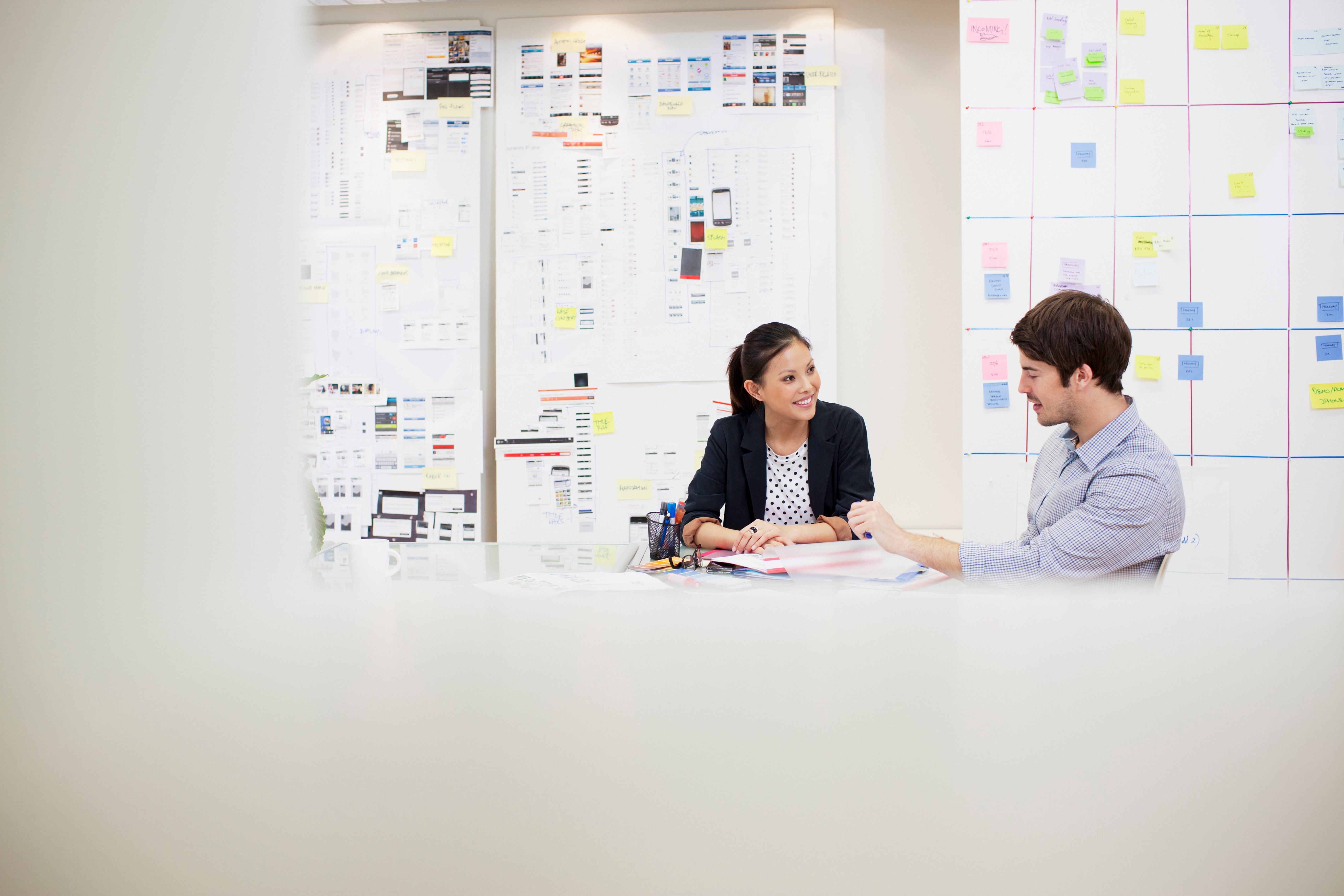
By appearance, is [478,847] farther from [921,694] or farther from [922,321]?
[922,321]

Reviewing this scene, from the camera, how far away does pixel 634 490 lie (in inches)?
147

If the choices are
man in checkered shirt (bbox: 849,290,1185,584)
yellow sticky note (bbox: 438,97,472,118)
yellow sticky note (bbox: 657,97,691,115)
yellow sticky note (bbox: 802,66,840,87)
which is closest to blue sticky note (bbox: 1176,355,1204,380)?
man in checkered shirt (bbox: 849,290,1185,584)

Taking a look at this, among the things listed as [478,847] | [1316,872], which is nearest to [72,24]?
[478,847]

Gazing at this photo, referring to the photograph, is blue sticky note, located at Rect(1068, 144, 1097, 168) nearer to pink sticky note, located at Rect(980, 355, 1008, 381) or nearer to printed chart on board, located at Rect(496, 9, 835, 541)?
pink sticky note, located at Rect(980, 355, 1008, 381)

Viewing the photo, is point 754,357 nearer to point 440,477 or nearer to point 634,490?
point 634,490

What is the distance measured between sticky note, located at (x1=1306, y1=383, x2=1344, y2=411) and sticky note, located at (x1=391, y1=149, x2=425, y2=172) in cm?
361

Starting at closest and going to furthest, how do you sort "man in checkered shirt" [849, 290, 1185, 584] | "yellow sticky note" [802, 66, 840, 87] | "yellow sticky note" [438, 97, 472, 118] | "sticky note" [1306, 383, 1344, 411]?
"man in checkered shirt" [849, 290, 1185, 584] → "sticky note" [1306, 383, 1344, 411] → "yellow sticky note" [802, 66, 840, 87] → "yellow sticky note" [438, 97, 472, 118]

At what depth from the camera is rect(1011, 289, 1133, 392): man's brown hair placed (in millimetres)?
1784

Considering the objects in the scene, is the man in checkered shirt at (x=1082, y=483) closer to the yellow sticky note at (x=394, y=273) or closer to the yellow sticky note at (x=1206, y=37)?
the yellow sticky note at (x=1206, y=37)

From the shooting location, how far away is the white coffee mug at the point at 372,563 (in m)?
0.25

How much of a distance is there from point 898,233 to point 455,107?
79.9 inches

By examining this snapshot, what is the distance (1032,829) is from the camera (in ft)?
0.64

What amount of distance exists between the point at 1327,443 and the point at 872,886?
11.7 ft

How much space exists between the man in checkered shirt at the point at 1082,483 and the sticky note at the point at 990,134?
1.38 metres
